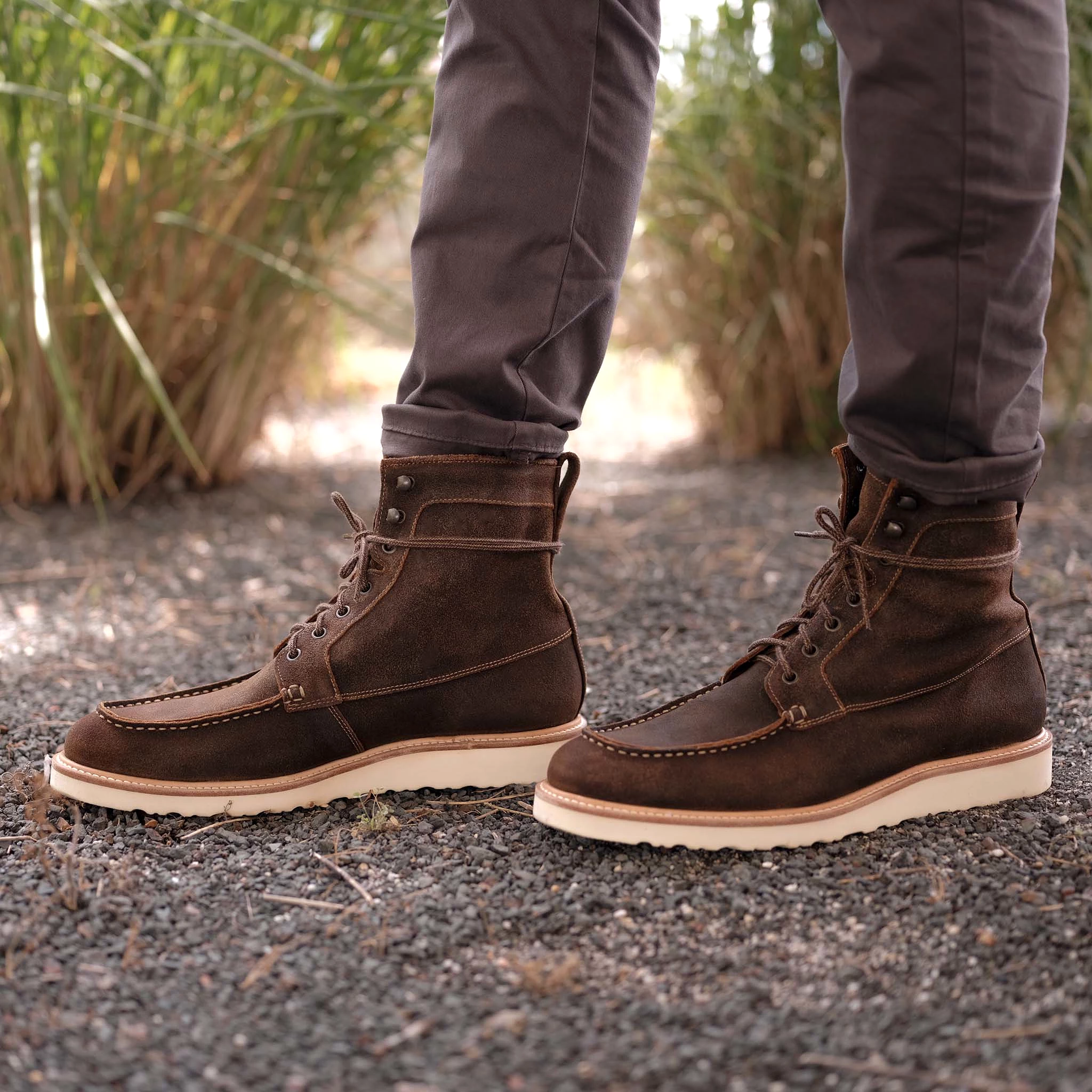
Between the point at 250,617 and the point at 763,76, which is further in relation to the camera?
the point at 763,76

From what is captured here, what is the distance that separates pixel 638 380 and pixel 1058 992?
2.56 meters

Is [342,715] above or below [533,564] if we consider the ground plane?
below

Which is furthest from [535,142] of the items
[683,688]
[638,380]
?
[638,380]

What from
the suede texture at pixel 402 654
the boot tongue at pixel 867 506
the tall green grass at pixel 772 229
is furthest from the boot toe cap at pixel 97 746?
the tall green grass at pixel 772 229

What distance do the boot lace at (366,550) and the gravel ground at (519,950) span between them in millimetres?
134

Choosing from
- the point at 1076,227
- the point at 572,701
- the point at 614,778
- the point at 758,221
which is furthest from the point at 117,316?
the point at 1076,227

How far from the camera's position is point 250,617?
135cm

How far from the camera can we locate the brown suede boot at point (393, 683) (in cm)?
79

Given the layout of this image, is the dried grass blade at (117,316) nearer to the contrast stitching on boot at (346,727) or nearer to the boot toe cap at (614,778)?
the contrast stitching on boot at (346,727)

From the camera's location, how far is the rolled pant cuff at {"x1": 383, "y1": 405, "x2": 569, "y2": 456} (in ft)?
2.54

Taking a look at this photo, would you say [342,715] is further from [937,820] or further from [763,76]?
[763,76]

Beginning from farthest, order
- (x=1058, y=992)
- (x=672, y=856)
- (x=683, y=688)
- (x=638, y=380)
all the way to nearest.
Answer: (x=638, y=380) < (x=683, y=688) < (x=672, y=856) < (x=1058, y=992)

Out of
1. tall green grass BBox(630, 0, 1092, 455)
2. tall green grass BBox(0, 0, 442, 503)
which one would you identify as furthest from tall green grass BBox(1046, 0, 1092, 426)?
tall green grass BBox(0, 0, 442, 503)

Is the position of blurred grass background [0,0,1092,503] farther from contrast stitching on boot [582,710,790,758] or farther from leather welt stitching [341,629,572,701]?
contrast stitching on boot [582,710,790,758]
